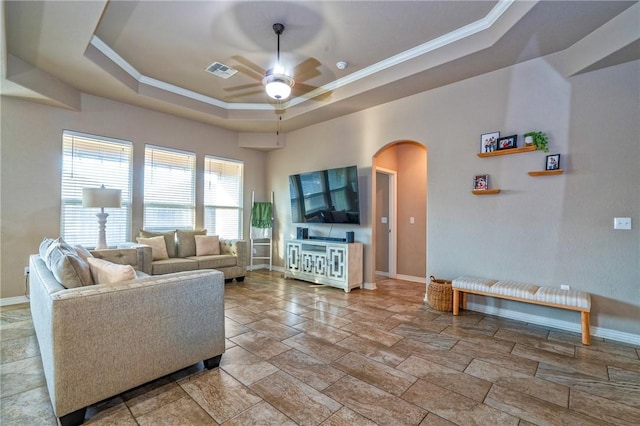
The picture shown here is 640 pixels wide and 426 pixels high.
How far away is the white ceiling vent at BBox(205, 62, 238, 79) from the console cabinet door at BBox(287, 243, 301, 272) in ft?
9.96

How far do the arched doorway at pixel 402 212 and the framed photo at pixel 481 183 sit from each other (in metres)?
1.89

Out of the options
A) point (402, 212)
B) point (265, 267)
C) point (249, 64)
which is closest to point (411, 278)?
point (402, 212)

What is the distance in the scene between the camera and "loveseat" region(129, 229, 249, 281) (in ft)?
14.8

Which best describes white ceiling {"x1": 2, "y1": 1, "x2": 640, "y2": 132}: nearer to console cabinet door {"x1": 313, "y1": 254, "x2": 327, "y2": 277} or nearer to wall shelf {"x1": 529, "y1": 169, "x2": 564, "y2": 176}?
wall shelf {"x1": 529, "y1": 169, "x2": 564, "y2": 176}

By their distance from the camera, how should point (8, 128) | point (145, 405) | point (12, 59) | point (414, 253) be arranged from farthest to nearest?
point (414, 253), point (8, 128), point (12, 59), point (145, 405)

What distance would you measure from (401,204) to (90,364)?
5.27 metres

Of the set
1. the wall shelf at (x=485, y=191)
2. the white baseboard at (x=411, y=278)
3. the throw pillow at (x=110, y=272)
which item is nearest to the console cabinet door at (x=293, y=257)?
the white baseboard at (x=411, y=278)

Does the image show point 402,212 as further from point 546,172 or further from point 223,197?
point 223,197

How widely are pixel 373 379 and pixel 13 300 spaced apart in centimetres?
478

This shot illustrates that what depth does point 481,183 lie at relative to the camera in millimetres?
3674

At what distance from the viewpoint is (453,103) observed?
3.95 metres

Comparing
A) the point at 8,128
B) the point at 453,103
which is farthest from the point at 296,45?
the point at 8,128

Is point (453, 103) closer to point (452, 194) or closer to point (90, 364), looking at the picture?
point (452, 194)

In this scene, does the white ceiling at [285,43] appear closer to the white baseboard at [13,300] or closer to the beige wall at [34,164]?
the beige wall at [34,164]
